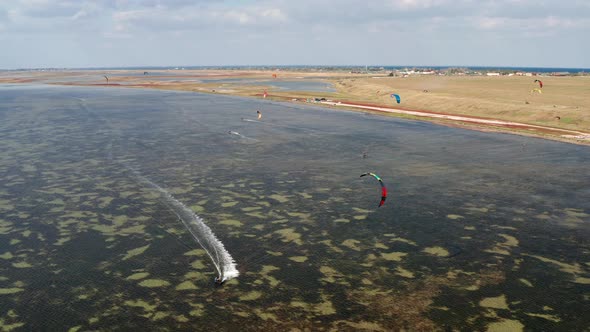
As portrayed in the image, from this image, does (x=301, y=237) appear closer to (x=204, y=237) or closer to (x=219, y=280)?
(x=204, y=237)

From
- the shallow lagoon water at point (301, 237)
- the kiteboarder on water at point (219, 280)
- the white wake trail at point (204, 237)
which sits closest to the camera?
the shallow lagoon water at point (301, 237)

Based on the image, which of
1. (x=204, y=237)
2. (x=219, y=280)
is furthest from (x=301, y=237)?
(x=219, y=280)

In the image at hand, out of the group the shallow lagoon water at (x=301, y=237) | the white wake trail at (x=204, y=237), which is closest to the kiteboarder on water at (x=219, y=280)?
the white wake trail at (x=204, y=237)

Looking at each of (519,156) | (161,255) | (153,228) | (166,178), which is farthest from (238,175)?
(519,156)

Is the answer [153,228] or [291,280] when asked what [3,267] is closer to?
[153,228]

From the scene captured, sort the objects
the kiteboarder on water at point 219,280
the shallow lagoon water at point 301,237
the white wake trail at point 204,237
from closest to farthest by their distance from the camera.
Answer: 1. the shallow lagoon water at point 301,237
2. the kiteboarder on water at point 219,280
3. the white wake trail at point 204,237

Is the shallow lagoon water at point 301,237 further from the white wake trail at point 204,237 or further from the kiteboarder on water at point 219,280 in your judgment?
the white wake trail at point 204,237
